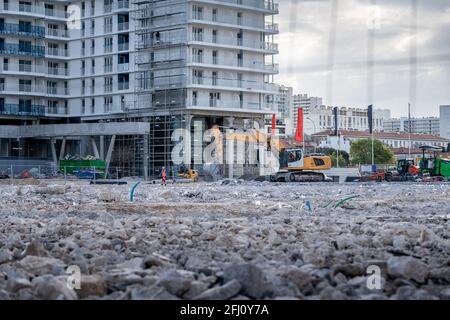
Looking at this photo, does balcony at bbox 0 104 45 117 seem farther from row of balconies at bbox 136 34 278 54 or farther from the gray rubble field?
the gray rubble field

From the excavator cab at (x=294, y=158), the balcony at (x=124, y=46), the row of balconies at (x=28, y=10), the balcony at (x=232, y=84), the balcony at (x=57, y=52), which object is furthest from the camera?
the balcony at (x=57, y=52)

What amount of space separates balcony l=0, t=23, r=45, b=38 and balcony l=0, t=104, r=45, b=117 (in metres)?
5.43

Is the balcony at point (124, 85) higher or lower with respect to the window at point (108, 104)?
higher

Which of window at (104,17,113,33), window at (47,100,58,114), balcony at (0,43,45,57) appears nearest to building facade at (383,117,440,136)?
window at (104,17,113,33)

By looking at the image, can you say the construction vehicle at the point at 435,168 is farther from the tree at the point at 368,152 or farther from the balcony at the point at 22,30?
the tree at the point at 368,152

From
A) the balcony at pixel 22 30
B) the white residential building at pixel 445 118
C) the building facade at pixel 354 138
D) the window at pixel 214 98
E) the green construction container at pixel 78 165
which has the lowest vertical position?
the green construction container at pixel 78 165

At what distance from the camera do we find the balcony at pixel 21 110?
63.0 meters

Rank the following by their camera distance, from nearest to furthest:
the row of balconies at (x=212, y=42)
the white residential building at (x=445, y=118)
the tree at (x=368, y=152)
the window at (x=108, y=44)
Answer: the white residential building at (x=445, y=118), the row of balconies at (x=212, y=42), the window at (x=108, y=44), the tree at (x=368, y=152)

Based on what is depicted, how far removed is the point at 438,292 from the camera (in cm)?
552

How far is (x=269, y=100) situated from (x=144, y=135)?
11.8 meters

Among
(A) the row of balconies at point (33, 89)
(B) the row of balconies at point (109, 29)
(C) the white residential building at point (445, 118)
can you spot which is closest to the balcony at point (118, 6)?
(B) the row of balconies at point (109, 29)

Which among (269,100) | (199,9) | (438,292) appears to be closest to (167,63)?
(199,9)

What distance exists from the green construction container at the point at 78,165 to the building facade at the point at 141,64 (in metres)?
5.27
